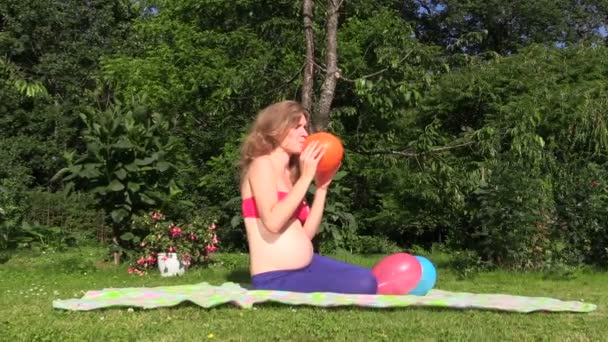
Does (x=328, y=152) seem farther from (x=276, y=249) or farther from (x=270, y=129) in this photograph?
(x=276, y=249)

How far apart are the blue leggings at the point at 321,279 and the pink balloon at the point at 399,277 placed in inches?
7.3

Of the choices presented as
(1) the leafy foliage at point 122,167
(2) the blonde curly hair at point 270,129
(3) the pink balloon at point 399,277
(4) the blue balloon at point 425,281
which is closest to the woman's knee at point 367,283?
(3) the pink balloon at point 399,277

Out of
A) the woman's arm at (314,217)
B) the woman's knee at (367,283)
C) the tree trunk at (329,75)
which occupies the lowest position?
the woman's knee at (367,283)

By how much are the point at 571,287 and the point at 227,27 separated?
9.30m

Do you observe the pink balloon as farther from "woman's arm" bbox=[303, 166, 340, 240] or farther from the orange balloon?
the orange balloon

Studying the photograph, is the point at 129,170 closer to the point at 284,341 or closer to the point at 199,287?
the point at 199,287

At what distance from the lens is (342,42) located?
14.0 meters

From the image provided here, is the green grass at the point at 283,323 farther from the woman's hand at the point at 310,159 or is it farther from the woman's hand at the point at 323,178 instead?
the woman's hand at the point at 323,178

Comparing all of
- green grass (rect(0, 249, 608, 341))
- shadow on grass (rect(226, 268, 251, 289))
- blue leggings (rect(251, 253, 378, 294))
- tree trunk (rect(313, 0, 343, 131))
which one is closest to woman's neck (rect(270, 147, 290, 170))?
blue leggings (rect(251, 253, 378, 294))

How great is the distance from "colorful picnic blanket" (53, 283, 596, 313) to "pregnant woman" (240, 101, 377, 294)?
172 millimetres

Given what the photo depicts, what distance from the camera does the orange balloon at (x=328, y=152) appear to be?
4.89 meters

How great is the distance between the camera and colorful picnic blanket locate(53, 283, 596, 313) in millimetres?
4457

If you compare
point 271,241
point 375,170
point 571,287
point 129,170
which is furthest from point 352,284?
point 375,170

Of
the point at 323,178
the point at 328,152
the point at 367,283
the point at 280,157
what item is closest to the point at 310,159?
the point at 328,152
